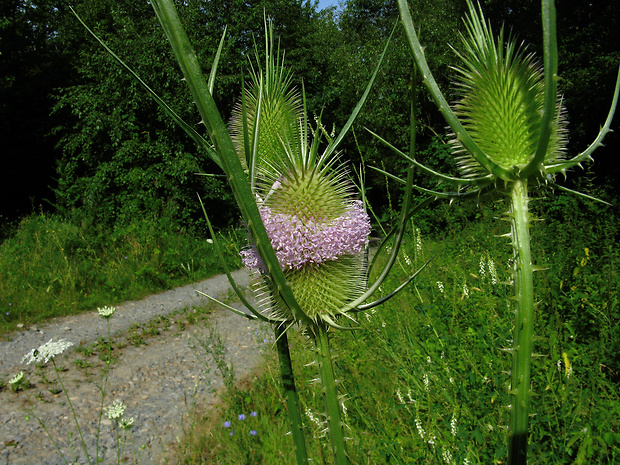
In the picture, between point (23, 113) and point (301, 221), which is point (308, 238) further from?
→ point (23, 113)

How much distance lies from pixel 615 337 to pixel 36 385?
4533 millimetres

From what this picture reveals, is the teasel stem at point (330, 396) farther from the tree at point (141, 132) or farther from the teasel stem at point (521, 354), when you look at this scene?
the tree at point (141, 132)

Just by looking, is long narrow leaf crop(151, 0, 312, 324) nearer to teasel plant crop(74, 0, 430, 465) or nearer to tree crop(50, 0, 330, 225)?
teasel plant crop(74, 0, 430, 465)

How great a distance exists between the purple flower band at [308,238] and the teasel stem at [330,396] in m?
0.17

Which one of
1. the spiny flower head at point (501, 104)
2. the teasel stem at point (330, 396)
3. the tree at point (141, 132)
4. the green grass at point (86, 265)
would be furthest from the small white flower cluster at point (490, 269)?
the tree at point (141, 132)

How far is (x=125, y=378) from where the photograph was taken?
419 cm

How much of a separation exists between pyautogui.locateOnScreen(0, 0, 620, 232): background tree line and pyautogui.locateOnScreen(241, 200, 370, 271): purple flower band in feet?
23.5

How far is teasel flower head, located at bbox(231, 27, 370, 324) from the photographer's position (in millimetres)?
1017

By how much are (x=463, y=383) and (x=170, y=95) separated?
397 inches

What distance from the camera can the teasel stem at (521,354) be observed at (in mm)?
747

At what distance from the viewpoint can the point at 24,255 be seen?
687 cm

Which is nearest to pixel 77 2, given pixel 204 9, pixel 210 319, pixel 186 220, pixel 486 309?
pixel 204 9

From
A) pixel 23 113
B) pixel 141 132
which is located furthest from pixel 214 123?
pixel 23 113

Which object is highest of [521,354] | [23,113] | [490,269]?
[23,113]
